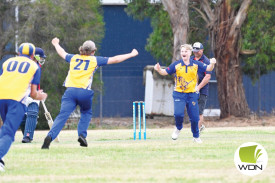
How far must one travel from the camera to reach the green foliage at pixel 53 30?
26.5 meters

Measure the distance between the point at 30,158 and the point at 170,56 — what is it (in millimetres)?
18715

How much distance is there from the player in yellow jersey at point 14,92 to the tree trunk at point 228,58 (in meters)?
18.5

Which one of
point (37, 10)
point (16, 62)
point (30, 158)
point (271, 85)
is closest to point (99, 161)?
point (30, 158)

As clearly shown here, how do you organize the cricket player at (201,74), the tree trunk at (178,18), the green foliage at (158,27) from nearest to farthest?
the cricket player at (201,74) → the tree trunk at (178,18) → the green foliage at (158,27)

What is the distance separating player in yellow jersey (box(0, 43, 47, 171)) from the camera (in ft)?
31.0

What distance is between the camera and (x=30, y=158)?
36.2ft

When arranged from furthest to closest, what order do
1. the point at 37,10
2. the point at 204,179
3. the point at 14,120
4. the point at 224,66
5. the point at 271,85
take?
the point at 271,85
the point at 224,66
the point at 37,10
the point at 14,120
the point at 204,179

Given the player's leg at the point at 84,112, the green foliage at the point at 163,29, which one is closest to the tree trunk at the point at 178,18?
the green foliage at the point at 163,29

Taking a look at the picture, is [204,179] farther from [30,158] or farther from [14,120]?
[30,158]

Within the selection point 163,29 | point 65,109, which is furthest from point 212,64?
point 163,29

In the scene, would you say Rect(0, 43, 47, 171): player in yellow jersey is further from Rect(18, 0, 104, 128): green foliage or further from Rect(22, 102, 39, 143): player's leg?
Rect(18, 0, 104, 128): green foliage

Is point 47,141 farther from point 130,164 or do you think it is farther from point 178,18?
point 178,18

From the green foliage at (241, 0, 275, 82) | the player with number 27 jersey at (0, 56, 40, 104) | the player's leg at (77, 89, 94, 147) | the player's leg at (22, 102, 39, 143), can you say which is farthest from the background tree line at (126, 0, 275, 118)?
the player with number 27 jersey at (0, 56, 40, 104)

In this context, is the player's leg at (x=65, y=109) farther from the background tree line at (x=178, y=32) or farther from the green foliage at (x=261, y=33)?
the green foliage at (x=261, y=33)
